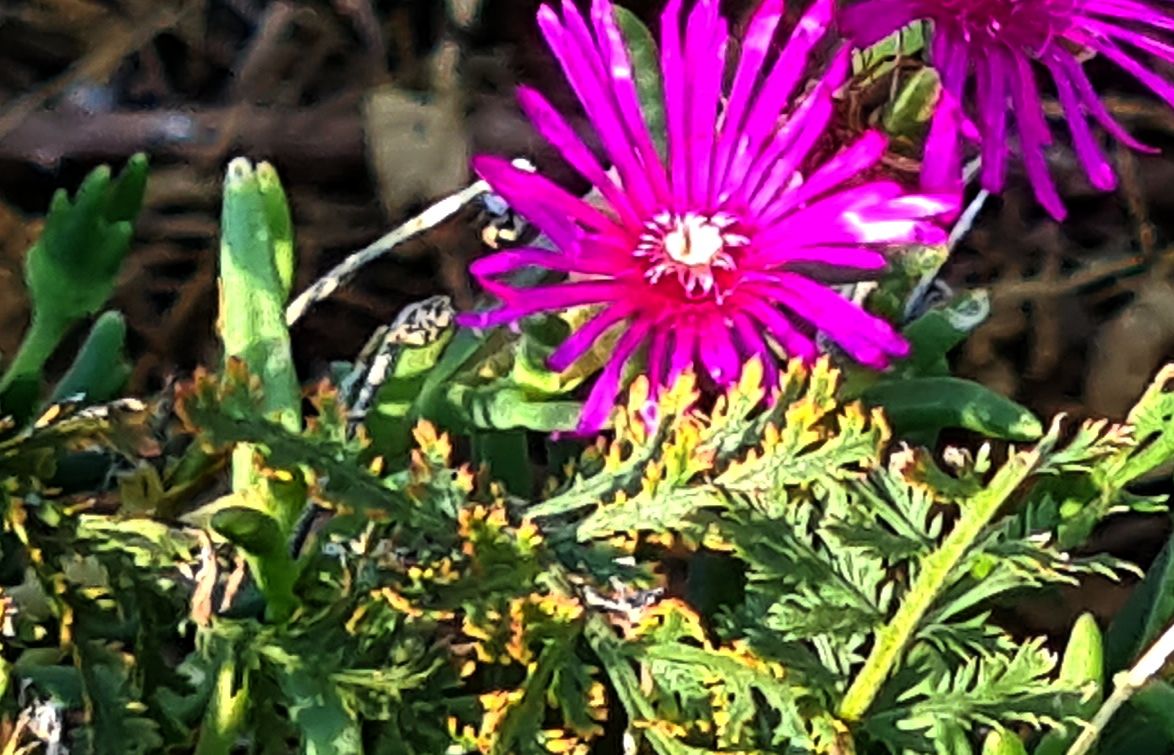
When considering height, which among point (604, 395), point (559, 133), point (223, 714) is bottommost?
point (223, 714)

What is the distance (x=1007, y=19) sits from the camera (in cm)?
75

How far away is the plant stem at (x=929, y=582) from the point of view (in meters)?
0.61

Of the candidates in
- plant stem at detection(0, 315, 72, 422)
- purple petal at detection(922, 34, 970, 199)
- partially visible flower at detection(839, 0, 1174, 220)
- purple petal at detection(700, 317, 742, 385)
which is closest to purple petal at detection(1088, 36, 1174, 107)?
partially visible flower at detection(839, 0, 1174, 220)

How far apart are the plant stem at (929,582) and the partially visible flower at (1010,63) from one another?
0.46 ft

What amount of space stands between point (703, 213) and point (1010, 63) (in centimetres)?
15

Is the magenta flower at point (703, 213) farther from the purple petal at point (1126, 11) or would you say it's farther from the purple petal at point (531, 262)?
→ the purple petal at point (1126, 11)

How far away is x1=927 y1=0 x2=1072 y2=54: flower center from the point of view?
28.7 inches

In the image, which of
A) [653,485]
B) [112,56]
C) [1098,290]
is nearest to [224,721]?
[653,485]

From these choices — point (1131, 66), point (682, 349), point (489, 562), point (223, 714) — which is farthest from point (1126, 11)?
point (223, 714)

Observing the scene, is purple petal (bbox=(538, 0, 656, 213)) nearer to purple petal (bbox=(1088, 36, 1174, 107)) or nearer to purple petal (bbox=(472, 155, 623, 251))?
purple petal (bbox=(472, 155, 623, 251))

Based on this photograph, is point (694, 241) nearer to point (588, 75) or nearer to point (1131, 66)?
point (588, 75)

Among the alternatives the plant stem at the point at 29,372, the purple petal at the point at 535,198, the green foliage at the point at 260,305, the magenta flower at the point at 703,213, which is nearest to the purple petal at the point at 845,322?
the magenta flower at the point at 703,213

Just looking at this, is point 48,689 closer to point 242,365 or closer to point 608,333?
point 242,365

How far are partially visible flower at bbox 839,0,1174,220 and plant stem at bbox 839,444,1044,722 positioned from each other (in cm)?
14
